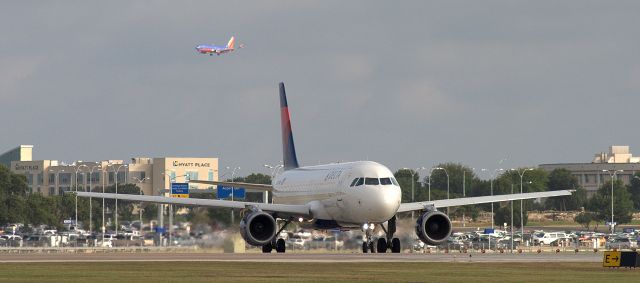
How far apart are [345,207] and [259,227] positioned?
5533mm

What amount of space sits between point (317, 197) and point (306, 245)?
54.0 feet

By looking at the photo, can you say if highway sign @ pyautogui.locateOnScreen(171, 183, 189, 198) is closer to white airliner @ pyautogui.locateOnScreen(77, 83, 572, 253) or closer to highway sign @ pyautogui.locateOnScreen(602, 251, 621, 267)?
white airliner @ pyautogui.locateOnScreen(77, 83, 572, 253)

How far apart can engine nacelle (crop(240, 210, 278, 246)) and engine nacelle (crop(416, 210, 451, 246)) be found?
8.67 metres

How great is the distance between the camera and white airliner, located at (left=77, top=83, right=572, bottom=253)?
85.8 metres

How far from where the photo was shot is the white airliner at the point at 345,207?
8575 cm

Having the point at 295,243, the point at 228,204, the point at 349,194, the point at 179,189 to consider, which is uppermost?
the point at 179,189

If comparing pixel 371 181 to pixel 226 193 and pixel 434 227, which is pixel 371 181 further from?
pixel 226 193

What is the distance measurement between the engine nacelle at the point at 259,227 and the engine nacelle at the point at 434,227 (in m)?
8.67

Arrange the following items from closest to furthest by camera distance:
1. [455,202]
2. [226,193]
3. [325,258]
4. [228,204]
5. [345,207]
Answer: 1. [325,258]
2. [345,207]
3. [228,204]
4. [455,202]
5. [226,193]

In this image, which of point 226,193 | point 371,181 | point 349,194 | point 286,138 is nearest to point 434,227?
point 371,181

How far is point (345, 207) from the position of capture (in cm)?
8756

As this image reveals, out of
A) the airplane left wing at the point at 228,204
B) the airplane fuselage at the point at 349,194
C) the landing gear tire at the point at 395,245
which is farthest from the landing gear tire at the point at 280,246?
the landing gear tire at the point at 395,245
